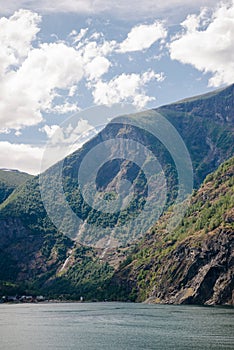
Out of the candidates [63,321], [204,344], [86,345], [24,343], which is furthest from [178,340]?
[63,321]

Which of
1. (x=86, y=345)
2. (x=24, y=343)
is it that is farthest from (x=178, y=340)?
(x=24, y=343)

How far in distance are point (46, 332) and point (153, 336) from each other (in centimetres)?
2720

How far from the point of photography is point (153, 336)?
116 meters

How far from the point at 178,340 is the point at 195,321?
34.8m

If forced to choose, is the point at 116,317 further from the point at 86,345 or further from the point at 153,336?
the point at 86,345

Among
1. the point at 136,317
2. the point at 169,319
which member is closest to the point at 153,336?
the point at 169,319

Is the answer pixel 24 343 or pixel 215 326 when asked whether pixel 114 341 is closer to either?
pixel 24 343

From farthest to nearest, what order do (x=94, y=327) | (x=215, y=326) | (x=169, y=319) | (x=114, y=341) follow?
(x=169, y=319) → (x=94, y=327) → (x=215, y=326) → (x=114, y=341)

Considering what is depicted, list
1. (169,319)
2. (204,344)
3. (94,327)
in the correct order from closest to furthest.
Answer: (204,344) < (94,327) < (169,319)

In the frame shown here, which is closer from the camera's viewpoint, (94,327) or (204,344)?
(204,344)

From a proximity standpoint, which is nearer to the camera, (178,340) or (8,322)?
(178,340)

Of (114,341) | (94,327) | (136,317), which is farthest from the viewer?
(136,317)

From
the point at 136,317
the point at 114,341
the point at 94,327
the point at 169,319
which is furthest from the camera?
the point at 136,317

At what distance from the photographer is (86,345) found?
105750mm
